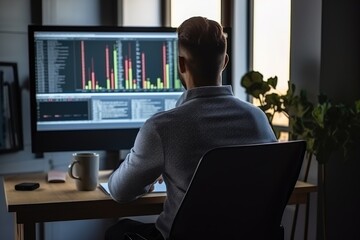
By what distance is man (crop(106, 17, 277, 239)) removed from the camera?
1.40 meters

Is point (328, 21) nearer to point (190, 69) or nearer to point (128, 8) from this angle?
point (190, 69)

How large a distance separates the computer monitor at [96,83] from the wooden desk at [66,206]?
35 cm

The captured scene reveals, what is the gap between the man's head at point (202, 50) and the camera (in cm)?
149

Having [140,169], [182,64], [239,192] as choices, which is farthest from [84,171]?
[239,192]

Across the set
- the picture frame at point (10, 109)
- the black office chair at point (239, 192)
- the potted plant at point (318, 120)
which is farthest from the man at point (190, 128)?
the picture frame at point (10, 109)

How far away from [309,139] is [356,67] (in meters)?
0.44

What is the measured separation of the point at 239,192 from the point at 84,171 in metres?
0.61

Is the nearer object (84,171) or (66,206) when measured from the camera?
(66,206)

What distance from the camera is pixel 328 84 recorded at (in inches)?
83.5

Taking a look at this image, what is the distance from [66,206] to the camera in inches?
61.8

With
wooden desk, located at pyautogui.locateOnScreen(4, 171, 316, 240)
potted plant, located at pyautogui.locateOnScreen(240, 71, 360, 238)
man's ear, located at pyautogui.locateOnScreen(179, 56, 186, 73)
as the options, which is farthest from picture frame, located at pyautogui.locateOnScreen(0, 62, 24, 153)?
man's ear, located at pyautogui.locateOnScreen(179, 56, 186, 73)

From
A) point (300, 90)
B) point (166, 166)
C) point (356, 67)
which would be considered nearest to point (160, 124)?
point (166, 166)

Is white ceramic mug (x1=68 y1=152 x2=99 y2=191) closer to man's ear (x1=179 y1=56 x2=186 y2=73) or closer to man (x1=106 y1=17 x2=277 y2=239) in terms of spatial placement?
man (x1=106 y1=17 x2=277 y2=239)

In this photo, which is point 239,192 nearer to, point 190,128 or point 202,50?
point 190,128
